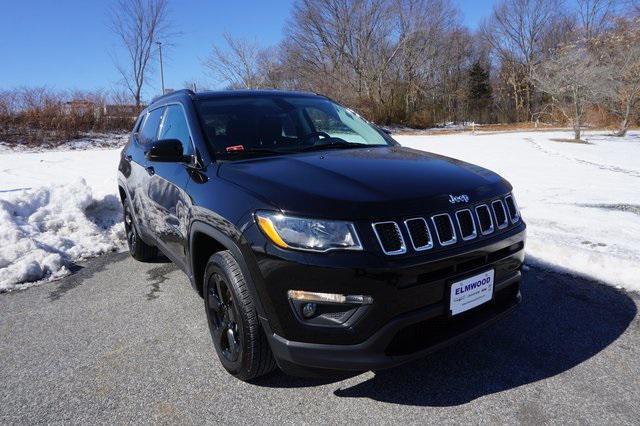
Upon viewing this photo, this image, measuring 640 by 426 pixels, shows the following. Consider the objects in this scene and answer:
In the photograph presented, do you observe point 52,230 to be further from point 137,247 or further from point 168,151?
point 168,151

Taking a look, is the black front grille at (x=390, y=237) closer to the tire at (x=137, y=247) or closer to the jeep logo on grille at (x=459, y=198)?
the jeep logo on grille at (x=459, y=198)

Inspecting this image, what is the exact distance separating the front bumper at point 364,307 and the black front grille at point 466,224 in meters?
0.06

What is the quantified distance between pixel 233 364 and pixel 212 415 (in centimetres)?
29

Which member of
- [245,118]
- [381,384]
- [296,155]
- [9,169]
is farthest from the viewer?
[9,169]

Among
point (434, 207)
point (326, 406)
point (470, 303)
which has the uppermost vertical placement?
point (434, 207)

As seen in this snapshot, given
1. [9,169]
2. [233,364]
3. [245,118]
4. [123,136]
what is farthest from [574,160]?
[123,136]

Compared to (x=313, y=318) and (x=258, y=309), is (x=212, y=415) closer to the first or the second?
(x=258, y=309)

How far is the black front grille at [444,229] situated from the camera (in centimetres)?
225

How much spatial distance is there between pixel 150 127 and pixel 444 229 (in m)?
3.16

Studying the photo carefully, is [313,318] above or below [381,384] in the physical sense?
above

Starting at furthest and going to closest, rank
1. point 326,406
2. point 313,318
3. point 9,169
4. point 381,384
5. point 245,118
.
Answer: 1. point 9,169
2. point 245,118
3. point 381,384
4. point 326,406
5. point 313,318

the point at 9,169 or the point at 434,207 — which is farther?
the point at 9,169

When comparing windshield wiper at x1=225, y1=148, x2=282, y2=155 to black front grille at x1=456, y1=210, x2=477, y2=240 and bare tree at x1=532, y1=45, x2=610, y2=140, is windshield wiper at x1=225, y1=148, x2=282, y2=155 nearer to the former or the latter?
black front grille at x1=456, y1=210, x2=477, y2=240

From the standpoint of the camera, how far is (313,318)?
217 centimetres
